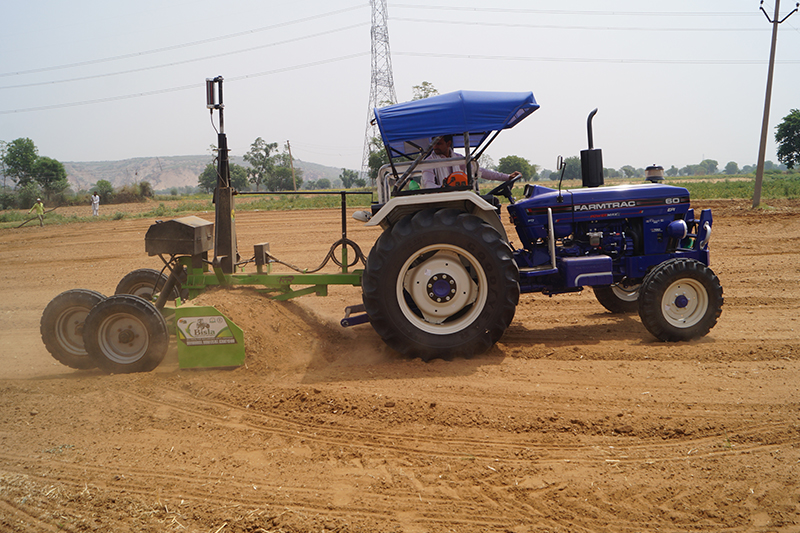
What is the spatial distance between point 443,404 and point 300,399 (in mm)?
1136

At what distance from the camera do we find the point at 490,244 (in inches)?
196

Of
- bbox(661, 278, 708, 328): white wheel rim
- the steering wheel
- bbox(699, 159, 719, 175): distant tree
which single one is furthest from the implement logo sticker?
bbox(699, 159, 719, 175): distant tree

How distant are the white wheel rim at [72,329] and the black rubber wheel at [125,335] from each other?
360 mm

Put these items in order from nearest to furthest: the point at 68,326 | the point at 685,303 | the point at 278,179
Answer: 1. the point at 68,326
2. the point at 685,303
3. the point at 278,179

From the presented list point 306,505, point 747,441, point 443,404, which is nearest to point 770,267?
point 747,441

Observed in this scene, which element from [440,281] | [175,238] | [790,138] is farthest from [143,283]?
[790,138]

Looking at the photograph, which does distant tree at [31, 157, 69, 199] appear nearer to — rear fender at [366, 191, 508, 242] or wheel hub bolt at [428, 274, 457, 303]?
rear fender at [366, 191, 508, 242]

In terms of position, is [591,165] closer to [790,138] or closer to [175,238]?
[175,238]

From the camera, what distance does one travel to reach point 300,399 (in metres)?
4.32

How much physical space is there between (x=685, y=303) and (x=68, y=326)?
6070 mm

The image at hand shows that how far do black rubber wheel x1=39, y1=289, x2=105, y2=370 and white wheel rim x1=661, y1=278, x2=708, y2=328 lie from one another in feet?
18.3

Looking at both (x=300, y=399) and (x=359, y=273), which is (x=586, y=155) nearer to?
(x=359, y=273)

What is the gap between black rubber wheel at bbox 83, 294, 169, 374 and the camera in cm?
498

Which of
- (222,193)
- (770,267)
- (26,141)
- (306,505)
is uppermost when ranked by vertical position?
(26,141)
